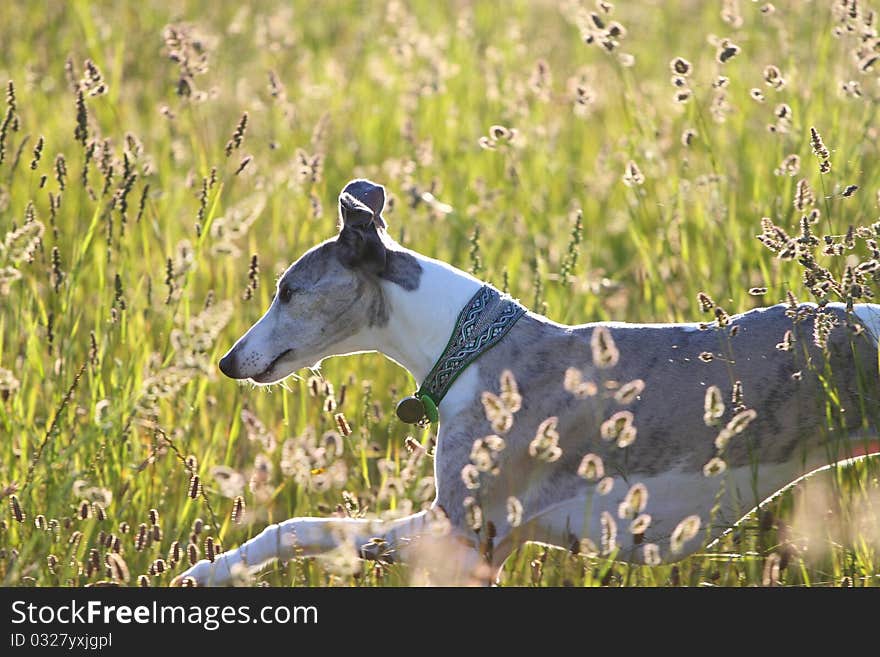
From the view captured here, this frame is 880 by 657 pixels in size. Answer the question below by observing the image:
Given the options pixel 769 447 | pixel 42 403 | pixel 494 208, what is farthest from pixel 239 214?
pixel 494 208

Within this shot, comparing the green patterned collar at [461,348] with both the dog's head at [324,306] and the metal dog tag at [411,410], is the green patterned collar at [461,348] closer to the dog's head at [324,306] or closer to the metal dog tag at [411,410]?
the metal dog tag at [411,410]

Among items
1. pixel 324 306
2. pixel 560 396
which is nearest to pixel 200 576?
pixel 324 306

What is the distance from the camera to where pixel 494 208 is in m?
7.29

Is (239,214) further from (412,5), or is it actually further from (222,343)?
(412,5)

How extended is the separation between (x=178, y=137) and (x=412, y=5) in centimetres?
334

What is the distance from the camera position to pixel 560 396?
13.7 ft

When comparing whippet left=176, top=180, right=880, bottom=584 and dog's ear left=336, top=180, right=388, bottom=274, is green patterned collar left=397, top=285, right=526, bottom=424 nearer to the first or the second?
whippet left=176, top=180, right=880, bottom=584

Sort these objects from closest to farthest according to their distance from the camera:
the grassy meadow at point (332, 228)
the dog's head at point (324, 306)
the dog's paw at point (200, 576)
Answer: the dog's paw at point (200, 576), the grassy meadow at point (332, 228), the dog's head at point (324, 306)

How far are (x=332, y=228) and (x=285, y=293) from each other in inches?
106

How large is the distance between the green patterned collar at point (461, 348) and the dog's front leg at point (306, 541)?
0.35 meters

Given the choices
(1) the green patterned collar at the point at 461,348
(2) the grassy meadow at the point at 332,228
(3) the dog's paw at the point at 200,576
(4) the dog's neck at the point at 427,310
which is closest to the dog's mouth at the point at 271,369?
(2) the grassy meadow at the point at 332,228

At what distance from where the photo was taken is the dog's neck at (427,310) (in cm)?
429

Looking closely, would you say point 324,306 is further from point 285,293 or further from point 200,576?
point 200,576

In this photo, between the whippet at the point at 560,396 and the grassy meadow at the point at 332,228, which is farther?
the grassy meadow at the point at 332,228
